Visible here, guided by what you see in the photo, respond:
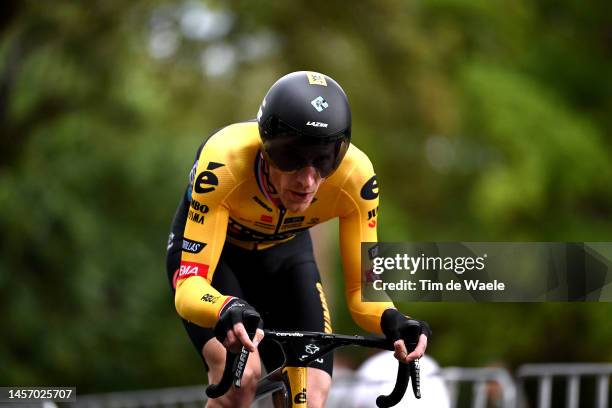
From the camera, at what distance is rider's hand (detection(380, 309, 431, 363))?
4891 millimetres

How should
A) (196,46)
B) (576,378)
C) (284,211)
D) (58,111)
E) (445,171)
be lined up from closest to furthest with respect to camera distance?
(284,211), (576,378), (58,111), (196,46), (445,171)

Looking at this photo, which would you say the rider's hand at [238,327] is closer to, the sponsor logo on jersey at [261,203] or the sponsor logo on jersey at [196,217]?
the sponsor logo on jersey at [196,217]

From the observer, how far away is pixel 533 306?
737 inches

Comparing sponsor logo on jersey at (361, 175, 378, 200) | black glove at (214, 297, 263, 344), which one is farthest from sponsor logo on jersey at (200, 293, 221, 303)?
sponsor logo on jersey at (361, 175, 378, 200)

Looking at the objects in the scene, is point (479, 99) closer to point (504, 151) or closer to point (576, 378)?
point (504, 151)

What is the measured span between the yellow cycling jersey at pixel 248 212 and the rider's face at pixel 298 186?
0.30 metres

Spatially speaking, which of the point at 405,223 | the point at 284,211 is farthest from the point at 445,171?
the point at 284,211

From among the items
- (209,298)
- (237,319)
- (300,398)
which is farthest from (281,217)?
(237,319)

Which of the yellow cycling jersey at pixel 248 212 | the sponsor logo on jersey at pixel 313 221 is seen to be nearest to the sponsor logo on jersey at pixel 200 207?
the yellow cycling jersey at pixel 248 212

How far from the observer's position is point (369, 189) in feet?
18.5

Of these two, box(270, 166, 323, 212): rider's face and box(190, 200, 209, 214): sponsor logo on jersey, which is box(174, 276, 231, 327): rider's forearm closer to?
box(190, 200, 209, 214): sponsor logo on jersey

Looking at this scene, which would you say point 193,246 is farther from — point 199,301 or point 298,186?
point 298,186

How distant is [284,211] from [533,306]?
13.8 metres

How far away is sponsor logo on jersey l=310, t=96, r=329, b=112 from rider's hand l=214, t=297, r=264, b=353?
39.8 inches
